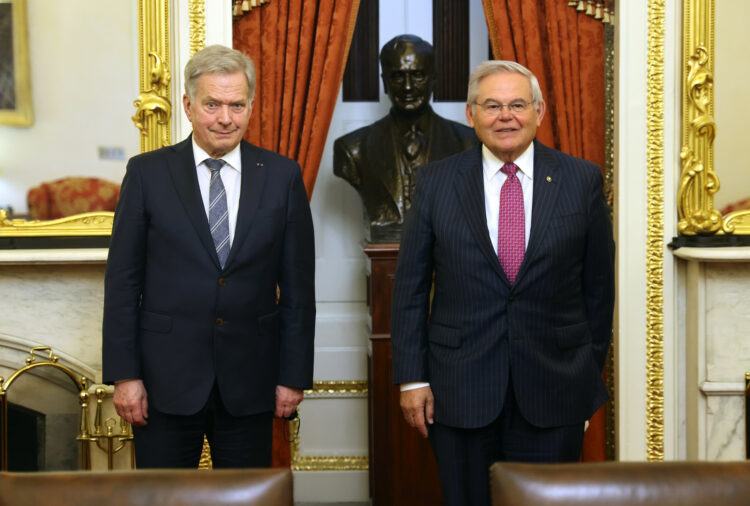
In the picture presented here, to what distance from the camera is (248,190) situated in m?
2.24

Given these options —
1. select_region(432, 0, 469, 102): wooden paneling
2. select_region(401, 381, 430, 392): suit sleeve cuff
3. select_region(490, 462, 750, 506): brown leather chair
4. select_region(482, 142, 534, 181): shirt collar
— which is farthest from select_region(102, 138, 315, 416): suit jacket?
select_region(432, 0, 469, 102): wooden paneling

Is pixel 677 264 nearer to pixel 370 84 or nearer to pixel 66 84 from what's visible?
pixel 370 84

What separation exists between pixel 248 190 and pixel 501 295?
68 centimetres

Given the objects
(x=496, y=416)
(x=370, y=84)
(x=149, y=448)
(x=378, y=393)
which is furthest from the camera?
(x=370, y=84)

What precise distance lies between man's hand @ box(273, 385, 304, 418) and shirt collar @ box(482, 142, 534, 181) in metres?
0.74

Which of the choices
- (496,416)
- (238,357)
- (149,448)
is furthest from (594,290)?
(149,448)

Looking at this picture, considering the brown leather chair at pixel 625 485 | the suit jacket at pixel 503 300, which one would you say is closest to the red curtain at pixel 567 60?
the suit jacket at pixel 503 300

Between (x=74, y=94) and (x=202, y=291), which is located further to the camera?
(x=74, y=94)

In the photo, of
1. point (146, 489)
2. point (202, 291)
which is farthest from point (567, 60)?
point (146, 489)

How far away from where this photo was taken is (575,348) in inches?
86.0

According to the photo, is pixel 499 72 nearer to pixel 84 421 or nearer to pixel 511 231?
pixel 511 231

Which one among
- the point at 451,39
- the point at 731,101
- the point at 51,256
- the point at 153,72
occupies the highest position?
the point at 451,39

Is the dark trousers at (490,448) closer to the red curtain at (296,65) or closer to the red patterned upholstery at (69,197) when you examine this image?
the red curtain at (296,65)

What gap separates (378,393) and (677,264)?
126 centimetres
